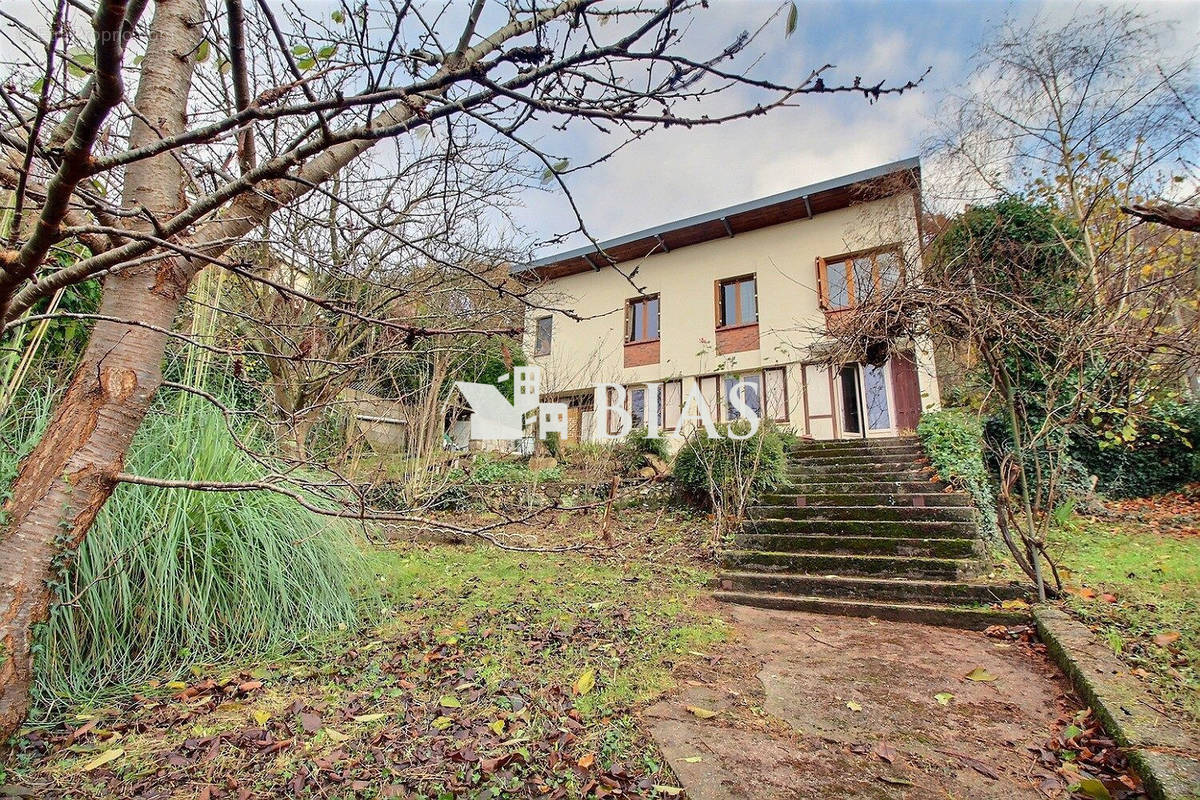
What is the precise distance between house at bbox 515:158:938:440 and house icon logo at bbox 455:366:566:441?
457 mm

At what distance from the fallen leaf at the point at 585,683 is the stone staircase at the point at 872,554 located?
260 cm

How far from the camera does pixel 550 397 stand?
46.0 ft

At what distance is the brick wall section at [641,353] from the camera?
14.7 metres

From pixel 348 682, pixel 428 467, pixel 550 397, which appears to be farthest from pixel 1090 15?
pixel 348 682

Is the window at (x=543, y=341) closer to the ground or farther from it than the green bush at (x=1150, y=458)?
farther from it

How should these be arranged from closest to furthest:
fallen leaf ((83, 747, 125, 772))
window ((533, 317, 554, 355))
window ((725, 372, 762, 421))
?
fallen leaf ((83, 747, 125, 772)) < window ((725, 372, 762, 421)) < window ((533, 317, 554, 355))

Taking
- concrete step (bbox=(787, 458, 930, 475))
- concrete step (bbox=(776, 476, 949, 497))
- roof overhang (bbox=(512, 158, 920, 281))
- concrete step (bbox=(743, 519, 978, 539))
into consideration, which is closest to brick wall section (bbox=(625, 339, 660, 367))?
roof overhang (bbox=(512, 158, 920, 281))

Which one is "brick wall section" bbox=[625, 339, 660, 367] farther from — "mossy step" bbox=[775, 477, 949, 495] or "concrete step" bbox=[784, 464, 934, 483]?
"mossy step" bbox=[775, 477, 949, 495]

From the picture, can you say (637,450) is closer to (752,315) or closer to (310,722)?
(752,315)

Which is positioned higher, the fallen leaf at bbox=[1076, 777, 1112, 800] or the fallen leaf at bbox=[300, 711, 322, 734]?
the fallen leaf at bbox=[300, 711, 322, 734]

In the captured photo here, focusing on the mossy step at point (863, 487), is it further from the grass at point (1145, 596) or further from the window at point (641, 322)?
the window at point (641, 322)

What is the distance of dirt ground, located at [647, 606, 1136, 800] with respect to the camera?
227 centimetres

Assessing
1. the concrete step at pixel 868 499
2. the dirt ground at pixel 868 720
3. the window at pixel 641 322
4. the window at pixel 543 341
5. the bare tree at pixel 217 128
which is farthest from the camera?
the window at pixel 543 341

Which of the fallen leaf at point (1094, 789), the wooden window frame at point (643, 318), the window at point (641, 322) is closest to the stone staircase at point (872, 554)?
the fallen leaf at point (1094, 789)
